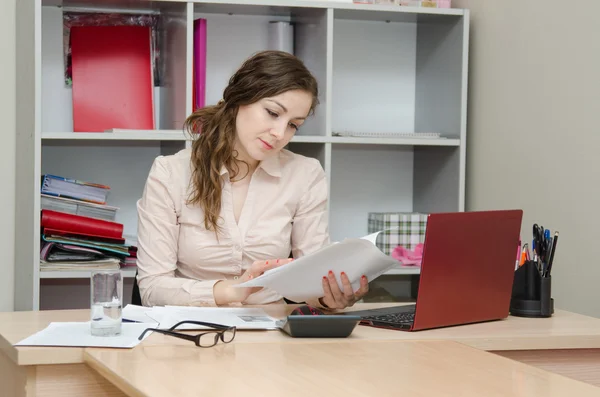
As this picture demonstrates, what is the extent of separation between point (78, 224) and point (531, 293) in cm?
148

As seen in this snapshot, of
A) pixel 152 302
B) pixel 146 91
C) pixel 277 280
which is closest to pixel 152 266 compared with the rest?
pixel 152 302

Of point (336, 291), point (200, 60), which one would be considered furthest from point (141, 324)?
point (200, 60)

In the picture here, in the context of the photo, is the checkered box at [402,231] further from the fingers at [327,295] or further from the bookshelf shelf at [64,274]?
the fingers at [327,295]

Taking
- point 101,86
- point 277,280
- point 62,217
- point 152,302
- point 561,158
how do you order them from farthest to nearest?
point 101,86
point 62,217
point 561,158
point 152,302
point 277,280

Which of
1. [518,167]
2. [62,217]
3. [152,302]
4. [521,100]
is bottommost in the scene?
[152,302]

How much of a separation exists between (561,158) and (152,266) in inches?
49.1

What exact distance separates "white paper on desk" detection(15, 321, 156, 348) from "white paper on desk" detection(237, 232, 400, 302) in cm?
23

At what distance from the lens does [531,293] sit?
179cm

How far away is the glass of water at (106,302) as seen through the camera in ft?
4.50

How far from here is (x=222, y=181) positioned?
2068mm

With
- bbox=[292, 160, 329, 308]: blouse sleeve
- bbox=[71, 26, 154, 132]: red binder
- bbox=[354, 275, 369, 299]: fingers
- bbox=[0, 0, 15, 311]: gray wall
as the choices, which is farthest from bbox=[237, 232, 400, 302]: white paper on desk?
bbox=[0, 0, 15, 311]: gray wall

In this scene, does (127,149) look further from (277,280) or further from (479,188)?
(277,280)

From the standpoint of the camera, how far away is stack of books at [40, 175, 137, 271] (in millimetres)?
2568

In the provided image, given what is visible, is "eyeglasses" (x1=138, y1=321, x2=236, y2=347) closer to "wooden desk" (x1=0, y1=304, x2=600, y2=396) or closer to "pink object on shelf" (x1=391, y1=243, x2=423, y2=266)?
"wooden desk" (x1=0, y1=304, x2=600, y2=396)
